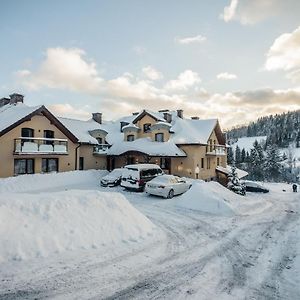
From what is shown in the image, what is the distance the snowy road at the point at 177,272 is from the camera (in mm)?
6230

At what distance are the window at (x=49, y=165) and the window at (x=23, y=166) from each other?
1207 millimetres

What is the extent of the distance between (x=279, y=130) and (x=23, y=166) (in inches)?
5482

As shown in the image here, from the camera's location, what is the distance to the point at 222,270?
780 centimetres

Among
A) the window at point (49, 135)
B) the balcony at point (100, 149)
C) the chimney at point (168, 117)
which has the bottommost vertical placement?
the balcony at point (100, 149)

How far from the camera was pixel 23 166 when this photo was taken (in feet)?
84.3

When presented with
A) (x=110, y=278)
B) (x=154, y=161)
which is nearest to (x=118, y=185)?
(x=154, y=161)

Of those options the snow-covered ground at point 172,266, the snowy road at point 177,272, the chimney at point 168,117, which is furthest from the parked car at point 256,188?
the snowy road at point 177,272

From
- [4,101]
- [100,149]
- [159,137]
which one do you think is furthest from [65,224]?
[159,137]

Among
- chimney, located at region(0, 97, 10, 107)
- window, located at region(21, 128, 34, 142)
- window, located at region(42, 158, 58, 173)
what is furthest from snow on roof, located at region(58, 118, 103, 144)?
Answer: chimney, located at region(0, 97, 10, 107)

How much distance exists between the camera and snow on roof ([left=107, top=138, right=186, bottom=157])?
105ft

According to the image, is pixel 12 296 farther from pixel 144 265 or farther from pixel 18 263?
pixel 144 265

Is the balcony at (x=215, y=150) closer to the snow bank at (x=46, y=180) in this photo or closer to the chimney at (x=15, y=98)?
the snow bank at (x=46, y=180)

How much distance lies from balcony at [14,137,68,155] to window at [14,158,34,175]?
48.4 inches

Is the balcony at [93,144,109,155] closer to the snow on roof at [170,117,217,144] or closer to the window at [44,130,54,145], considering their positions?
the window at [44,130,54,145]
